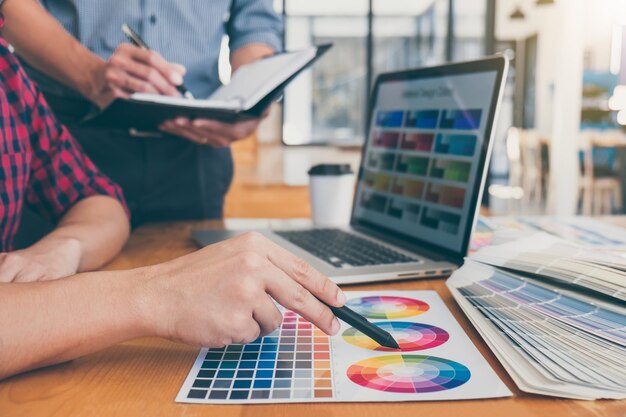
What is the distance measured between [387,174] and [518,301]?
1.61ft

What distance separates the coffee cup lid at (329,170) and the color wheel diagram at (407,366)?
0.62 meters

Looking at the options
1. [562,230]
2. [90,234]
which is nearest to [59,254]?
[90,234]

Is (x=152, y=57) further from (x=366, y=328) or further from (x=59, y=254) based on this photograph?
(x=366, y=328)

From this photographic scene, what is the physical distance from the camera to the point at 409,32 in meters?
8.20

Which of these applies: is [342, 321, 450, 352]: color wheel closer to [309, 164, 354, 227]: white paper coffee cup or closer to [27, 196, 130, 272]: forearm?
[27, 196, 130, 272]: forearm

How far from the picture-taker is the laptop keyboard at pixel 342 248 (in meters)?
0.85

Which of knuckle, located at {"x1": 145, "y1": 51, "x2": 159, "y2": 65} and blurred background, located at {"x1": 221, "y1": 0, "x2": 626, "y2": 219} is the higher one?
blurred background, located at {"x1": 221, "y1": 0, "x2": 626, "y2": 219}

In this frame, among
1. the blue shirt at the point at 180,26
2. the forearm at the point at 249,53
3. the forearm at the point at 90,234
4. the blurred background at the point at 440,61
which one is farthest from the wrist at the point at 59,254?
the blurred background at the point at 440,61

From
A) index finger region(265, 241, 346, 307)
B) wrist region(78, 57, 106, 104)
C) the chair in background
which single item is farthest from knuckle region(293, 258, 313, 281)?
the chair in background

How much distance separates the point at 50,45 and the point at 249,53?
0.46m

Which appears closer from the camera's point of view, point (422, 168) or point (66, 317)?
point (66, 317)

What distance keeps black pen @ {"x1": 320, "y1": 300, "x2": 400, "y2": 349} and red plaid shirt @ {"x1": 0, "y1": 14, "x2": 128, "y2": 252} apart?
0.61 metres

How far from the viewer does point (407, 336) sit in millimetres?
568

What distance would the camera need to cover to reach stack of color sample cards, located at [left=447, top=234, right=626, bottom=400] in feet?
1.49
